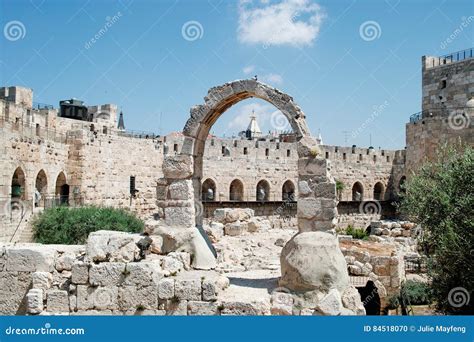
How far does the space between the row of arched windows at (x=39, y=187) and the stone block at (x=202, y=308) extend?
11333mm

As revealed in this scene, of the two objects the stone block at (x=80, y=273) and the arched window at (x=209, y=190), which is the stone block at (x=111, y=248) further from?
the arched window at (x=209, y=190)

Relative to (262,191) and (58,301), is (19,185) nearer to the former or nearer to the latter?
(58,301)

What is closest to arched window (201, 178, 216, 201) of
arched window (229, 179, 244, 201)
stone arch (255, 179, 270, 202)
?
arched window (229, 179, 244, 201)

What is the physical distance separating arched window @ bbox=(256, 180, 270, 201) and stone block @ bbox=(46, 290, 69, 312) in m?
23.8

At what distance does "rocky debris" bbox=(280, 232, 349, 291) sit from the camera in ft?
21.1

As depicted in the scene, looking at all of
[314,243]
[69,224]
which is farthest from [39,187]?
[314,243]

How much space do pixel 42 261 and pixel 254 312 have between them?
2911mm

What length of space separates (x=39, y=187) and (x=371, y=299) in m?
12.0

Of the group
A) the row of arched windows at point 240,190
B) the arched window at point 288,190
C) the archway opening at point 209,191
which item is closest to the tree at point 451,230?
the archway opening at point 209,191

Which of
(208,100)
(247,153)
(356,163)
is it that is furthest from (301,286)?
(356,163)

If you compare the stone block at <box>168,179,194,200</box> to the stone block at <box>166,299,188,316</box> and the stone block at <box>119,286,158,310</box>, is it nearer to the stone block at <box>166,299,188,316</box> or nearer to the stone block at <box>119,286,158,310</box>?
the stone block at <box>119,286,158,310</box>

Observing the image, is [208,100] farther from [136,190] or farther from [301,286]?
[136,190]

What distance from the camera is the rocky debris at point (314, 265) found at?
644 cm

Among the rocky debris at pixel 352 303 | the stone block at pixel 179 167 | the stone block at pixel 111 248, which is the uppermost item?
the stone block at pixel 179 167
